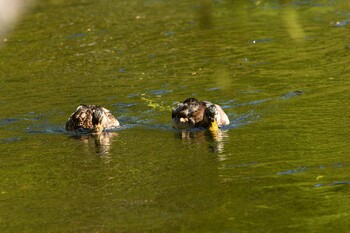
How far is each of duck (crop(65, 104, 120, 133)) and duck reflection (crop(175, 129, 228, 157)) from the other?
1.12 metres

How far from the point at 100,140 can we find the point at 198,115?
152 cm

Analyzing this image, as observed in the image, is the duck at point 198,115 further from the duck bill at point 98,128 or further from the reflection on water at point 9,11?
the reflection on water at point 9,11

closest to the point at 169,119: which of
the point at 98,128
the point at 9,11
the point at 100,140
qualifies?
the point at 98,128

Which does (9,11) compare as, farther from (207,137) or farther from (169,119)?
(207,137)

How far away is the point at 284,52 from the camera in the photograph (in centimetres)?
1944

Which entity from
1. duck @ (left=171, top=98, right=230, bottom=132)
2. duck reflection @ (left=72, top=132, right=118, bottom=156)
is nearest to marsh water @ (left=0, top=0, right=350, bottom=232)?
duck reflection @ (left=72, top=132, right=118, bottom=156)

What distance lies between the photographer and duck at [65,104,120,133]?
14.8 meters

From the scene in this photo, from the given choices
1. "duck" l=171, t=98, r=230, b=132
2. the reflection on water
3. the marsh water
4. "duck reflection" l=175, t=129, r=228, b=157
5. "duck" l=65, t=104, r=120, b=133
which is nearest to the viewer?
the marsh water

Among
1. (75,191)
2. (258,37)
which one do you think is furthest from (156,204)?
(258,37)

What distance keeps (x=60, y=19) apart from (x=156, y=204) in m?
16.3

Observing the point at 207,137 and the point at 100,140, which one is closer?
the point at 207,137

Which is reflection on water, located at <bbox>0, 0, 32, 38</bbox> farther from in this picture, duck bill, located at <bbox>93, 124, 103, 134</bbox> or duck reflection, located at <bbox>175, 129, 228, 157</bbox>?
duck reflection, located at <bbox>175, 129, 228, 157</bbox>

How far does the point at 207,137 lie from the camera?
45.6ft

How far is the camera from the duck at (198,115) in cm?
1419
